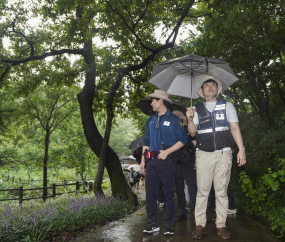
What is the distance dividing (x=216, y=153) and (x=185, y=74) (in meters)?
1.82

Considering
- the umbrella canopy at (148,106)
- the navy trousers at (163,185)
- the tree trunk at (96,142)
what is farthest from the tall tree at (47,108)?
the navy trousers at (163,185)

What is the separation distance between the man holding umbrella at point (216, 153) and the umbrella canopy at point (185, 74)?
748 millimetres

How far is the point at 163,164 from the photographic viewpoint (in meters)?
4.30

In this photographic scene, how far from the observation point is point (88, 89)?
32.1 ft

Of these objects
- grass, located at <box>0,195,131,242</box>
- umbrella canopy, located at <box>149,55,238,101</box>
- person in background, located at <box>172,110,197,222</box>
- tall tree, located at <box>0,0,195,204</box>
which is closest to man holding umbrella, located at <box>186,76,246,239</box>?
umbrella canopy, located at <box>149,55,238,101</box>

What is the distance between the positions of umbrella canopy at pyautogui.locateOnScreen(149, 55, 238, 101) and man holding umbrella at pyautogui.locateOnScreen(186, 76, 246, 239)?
2.46 ft

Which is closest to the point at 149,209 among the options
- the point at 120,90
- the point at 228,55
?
the point at 228,55

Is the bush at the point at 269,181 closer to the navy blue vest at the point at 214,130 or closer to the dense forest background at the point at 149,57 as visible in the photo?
the dense forest background at the point at 149,57

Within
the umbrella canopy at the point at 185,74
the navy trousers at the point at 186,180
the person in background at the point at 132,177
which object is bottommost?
the person in background at the point at 132,177

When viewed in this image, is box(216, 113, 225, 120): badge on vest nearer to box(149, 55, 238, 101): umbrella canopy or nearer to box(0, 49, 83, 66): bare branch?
box(149, 55, 238, 101): umbrella canopy

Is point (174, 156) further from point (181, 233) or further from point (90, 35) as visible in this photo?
point (90, 35)

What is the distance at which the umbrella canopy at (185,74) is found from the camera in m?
4.73

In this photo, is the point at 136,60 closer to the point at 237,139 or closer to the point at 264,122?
the point at 264,122

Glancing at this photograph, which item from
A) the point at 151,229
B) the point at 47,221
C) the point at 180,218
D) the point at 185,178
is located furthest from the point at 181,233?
the point at 47,221
